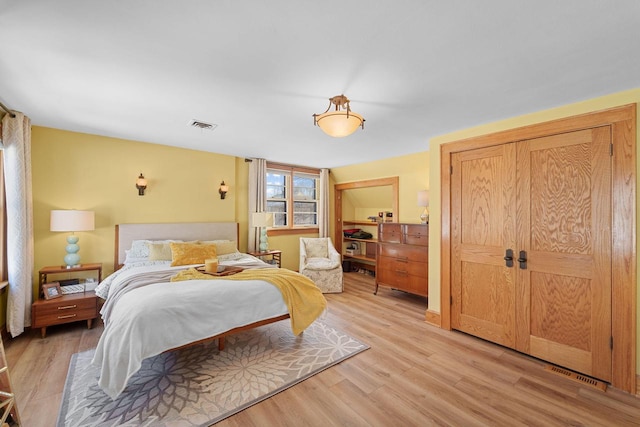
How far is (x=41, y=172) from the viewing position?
11.0ft

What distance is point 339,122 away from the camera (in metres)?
2.09

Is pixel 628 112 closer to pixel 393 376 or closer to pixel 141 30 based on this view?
pixel 393 376

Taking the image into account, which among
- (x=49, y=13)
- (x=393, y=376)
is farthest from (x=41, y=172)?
(x=393, y=376)

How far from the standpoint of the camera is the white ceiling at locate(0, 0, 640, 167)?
1384mm

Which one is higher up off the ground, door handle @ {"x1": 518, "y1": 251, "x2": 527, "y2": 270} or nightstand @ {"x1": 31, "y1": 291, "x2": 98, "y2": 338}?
door handle @ {"x1": 518, "y1": 251, "x2": 527, "y2": 270}

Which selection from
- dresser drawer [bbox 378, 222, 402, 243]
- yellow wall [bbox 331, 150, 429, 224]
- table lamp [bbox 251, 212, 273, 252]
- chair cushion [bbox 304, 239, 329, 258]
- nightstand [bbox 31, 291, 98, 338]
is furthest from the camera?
chair cushion [bbox 304, 239, 329, 258]

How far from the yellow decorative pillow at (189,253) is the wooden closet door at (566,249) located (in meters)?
3.77

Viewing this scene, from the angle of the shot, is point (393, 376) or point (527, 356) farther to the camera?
point (527, 356)

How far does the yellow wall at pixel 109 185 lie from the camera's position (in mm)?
3373

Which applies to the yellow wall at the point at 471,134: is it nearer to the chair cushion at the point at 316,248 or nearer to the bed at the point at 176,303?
the bed at the point at 176,303

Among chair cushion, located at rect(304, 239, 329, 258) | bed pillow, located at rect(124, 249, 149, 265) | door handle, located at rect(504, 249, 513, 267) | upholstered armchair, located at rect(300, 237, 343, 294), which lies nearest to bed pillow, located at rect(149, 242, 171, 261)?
bed pillow, located at rect(124, 249, 149, 265)

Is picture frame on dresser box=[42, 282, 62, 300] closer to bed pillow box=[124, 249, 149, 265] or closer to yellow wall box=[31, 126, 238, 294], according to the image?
yellow wall box=[31, 126, 238, 294]

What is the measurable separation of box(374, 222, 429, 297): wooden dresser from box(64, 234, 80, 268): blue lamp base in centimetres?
433

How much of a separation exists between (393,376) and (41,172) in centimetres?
467
